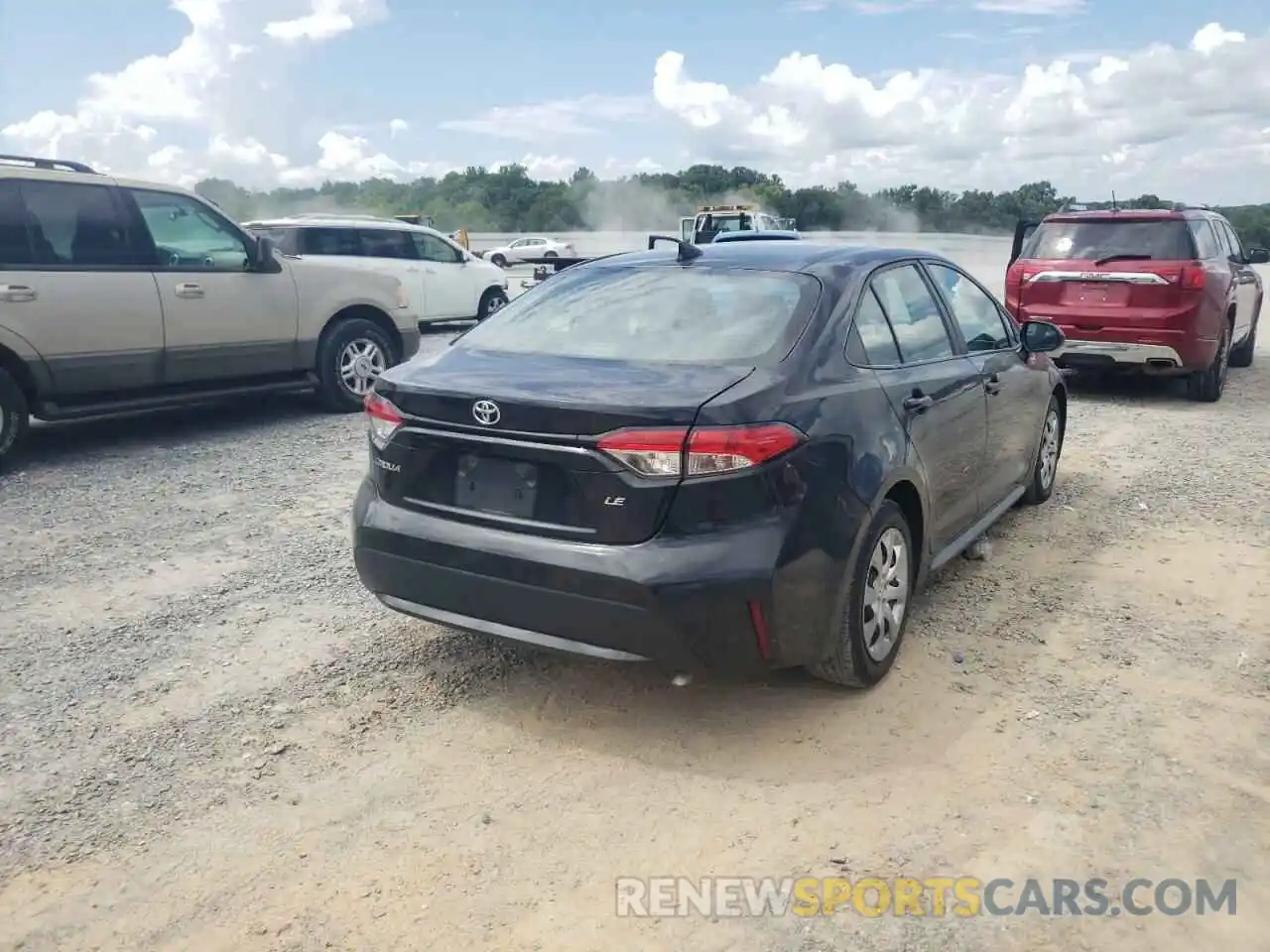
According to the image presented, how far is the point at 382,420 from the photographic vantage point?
3.68 meters

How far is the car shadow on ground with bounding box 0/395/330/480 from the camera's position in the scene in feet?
24.6

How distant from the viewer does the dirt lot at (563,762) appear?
8.83ft

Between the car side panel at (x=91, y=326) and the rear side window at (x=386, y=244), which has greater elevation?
the rear side window at (x=386, y=244)

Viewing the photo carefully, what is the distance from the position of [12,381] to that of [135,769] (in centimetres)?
454

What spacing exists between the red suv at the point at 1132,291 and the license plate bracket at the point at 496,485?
24.5 feet

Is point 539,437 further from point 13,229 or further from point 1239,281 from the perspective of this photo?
point 1239,281

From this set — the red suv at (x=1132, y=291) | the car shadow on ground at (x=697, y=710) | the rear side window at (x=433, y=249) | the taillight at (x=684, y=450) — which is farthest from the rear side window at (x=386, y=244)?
the taillight at (x=684, y=450)

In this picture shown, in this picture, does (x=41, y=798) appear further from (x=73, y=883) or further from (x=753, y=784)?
(x=753, y=784)

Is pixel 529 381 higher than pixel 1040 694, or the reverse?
pixel 529 381

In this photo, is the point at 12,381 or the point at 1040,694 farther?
the point at 12,381

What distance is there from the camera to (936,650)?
166 inches

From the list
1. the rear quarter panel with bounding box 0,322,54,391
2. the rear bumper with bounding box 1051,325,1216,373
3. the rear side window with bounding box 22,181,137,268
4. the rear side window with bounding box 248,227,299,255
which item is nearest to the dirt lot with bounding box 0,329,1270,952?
the rear quarter panel with bounding box 0,322,54,391

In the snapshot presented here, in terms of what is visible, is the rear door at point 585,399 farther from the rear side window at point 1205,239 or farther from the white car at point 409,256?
the white car at point 409,256

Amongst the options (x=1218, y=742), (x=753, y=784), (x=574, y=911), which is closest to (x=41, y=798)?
(x=574, y=911)
